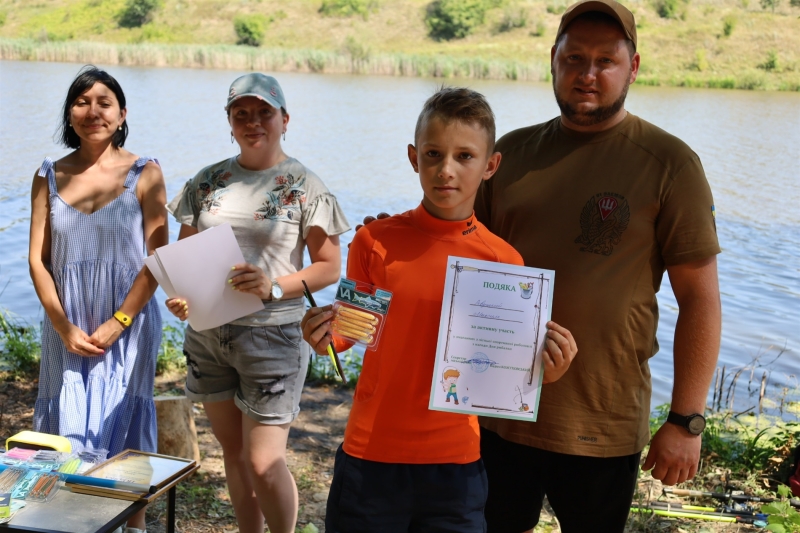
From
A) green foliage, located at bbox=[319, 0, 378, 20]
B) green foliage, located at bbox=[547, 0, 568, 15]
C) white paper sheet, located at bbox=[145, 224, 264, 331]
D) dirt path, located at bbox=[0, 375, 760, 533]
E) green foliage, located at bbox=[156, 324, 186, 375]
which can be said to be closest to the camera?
white paper sheet, located at bbox=[145, 224, 264, 331]

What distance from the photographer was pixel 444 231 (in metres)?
2.14

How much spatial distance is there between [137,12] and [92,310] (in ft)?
163

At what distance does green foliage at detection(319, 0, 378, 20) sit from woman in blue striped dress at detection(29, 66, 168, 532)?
4757 centimetres

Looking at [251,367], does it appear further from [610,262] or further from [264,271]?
[610,262]

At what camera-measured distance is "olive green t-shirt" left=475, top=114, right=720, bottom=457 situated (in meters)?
2.22

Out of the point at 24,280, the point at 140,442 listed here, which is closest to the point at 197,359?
the point at 140,442

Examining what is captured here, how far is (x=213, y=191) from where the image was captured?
298cm

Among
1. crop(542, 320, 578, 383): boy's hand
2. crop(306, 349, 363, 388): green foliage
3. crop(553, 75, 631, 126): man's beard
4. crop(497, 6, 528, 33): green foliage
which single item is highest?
crop(497, 6, 528, 33): green foliage

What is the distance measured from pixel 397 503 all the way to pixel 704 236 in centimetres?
113

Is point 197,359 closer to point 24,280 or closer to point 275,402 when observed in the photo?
point 275,402

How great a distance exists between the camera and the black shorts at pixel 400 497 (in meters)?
2.05

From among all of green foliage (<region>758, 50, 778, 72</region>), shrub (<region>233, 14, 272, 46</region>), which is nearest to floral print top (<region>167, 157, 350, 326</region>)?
green foliage (<region>758, 50, 778, 72</region>)

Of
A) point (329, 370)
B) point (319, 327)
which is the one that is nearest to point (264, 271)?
point (319, 327)

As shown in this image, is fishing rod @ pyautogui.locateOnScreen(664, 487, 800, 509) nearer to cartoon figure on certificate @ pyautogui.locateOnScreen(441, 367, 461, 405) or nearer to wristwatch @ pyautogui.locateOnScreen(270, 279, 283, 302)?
wristwatch @ pyautogui.locateOnScreen(270, 279, 283, 302)
